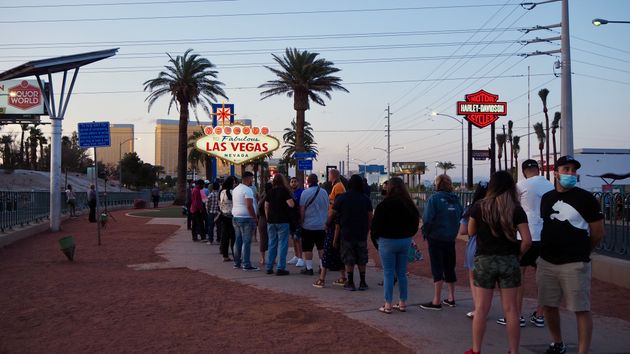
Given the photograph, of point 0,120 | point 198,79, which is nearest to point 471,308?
point 198,79

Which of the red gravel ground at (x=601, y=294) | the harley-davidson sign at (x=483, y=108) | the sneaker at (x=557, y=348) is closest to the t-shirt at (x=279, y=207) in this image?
the red gravel ground at (x=601, y=294)

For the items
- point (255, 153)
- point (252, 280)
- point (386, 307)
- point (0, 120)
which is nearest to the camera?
point (386, 307)

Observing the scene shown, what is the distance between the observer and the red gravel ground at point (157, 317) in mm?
6305

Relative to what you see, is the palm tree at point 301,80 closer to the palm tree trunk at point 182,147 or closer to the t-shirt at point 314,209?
the palm tree trunk at point 182,147

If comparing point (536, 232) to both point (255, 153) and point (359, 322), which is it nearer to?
point (359, 322)

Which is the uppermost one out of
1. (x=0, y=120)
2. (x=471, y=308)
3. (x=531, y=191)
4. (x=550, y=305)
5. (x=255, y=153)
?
(x=0, y=120)

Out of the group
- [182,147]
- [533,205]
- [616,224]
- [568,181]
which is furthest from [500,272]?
[182,147]

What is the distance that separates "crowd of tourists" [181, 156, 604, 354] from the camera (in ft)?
18.2

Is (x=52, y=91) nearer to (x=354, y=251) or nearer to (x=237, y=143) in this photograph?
(x=237, y=143)

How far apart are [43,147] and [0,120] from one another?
130ft

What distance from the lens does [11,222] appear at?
18188 millimetres

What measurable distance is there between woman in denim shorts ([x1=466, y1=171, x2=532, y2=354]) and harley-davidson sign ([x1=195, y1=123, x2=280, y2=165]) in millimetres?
15634

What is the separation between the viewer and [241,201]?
11.4m

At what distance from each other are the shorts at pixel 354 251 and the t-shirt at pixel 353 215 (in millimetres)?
75
